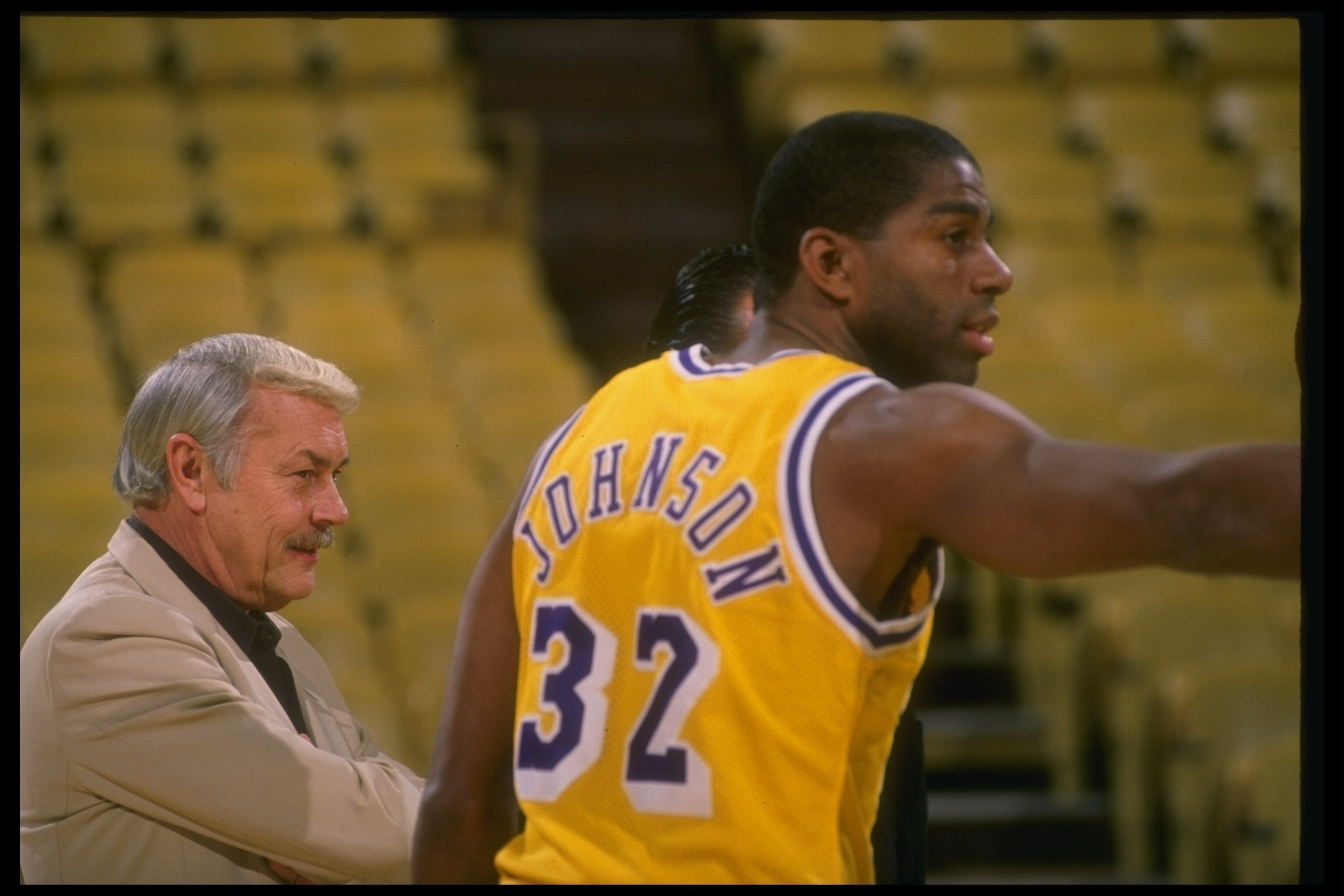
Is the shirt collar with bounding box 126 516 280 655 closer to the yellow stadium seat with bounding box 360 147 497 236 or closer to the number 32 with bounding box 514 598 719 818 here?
the number 32 with bounding box 514 598 719 818

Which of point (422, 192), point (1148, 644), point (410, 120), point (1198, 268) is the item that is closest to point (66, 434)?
point (422, 192)

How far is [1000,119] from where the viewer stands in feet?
21.8

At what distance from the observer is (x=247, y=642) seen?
5.89 ft

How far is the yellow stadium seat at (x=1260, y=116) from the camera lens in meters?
6.16

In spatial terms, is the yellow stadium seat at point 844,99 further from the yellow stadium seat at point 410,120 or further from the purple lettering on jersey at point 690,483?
the purple lettering on jersey at point 690,483

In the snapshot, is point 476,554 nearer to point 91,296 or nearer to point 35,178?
point 91,296

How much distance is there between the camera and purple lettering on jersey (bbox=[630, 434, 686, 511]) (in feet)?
4.67

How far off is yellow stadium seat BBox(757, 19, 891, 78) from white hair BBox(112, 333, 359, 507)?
17.2ft

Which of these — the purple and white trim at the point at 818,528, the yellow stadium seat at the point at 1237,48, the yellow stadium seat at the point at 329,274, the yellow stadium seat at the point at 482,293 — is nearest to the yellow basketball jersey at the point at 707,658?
the purple and white trim at the point at 818,528

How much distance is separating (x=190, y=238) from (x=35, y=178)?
1.95 ft

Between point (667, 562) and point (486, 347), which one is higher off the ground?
point (486, 347)

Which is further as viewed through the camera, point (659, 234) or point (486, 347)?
point (659, 234)

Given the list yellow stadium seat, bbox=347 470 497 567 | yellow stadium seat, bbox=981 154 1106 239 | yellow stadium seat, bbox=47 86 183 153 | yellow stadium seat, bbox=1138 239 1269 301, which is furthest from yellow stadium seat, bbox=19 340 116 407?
yellow stadium seat, bbox=1138 239 1269 301
